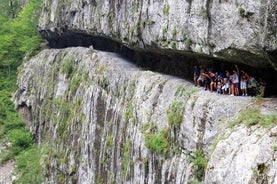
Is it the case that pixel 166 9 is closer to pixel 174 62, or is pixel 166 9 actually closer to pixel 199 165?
pixel 174 62

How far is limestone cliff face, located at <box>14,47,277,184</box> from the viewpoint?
34.3 ft

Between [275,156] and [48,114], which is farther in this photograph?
[48,114]

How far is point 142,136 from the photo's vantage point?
61.5 feet

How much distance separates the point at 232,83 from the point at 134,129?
637 centimetres

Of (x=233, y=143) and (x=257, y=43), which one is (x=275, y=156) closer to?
(x=233, y=143)

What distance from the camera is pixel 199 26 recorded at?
51.2 ft

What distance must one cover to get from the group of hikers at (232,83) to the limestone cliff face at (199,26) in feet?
2.51

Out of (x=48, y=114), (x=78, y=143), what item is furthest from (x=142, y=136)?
(x=48, y=114)

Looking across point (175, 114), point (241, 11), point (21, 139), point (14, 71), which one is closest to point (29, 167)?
point (21, 139)

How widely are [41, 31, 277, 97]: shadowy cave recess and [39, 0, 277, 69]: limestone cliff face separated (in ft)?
3.04

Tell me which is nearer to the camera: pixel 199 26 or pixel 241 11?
pixel 241 11

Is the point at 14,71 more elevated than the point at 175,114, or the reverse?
the point at 175,114

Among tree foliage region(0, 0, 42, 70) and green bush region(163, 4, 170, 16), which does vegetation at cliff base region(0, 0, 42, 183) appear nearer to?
tree foliage region(0, 0, 42, 70)

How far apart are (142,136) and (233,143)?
8477 millimetres
